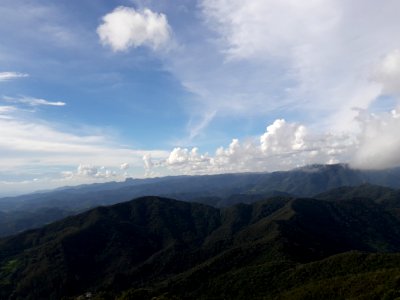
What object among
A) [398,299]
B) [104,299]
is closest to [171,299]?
[104,299]

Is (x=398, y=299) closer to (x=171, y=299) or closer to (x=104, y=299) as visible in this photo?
(x=171, y=299)

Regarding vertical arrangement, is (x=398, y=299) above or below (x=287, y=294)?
above

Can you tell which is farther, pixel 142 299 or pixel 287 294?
pixel 287 294

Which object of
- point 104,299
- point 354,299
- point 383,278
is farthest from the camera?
point 104,299

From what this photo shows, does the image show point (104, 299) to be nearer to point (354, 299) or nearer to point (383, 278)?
point (354, 299)

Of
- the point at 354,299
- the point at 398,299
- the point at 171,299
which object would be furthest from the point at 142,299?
the point at 398,299

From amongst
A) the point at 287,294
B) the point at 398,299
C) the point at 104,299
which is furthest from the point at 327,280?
the point at 104,299

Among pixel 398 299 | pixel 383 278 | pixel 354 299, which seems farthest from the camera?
pixel 383 278

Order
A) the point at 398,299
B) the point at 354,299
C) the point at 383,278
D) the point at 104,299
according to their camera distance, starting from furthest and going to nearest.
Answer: the point at 104,299
the point at 383,278
the point at 354,299
the point at 398,299

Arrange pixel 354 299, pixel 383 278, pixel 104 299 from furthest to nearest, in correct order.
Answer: pixel 104 299
pixel 383 278
pixel 354 299
